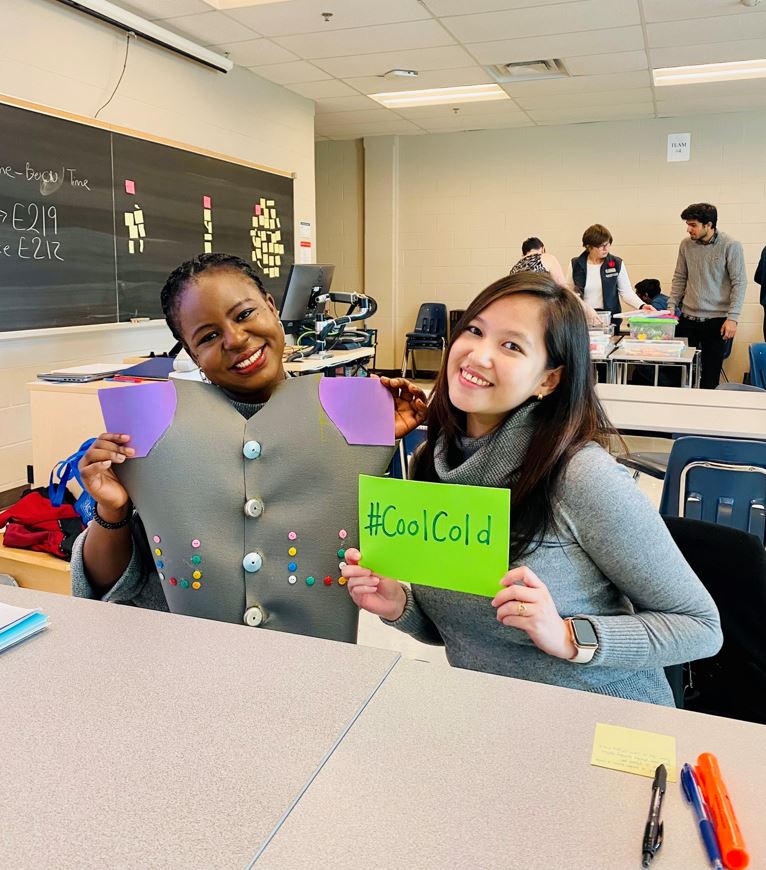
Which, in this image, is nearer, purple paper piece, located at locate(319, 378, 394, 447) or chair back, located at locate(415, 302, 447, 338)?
purple paper piece, located at locate(319, 378, 394, 447)

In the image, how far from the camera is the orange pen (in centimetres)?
65

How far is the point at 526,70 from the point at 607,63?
2.00 ft

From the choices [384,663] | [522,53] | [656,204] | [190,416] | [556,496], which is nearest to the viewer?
[384,663]

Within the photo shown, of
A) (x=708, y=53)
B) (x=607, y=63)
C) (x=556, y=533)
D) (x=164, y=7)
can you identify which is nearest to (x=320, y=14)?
(x=164, y=7)

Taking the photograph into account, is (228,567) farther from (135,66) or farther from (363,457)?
(135,66)

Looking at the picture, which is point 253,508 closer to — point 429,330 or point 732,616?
point 732,616

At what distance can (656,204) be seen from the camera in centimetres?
761

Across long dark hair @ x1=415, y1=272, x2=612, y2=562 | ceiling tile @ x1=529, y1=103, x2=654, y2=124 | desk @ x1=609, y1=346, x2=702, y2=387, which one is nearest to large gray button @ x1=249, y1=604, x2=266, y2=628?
long dark hair @ x1=415, y1=272, x2=612, y2=562

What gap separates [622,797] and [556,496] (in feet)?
1.45

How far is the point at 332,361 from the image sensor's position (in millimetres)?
4402

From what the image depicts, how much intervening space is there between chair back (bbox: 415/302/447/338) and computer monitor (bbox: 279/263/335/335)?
3857 millimetres

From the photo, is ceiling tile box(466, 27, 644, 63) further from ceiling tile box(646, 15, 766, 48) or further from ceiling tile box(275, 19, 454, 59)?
ceiling tile box(275, 19, 454, 59)

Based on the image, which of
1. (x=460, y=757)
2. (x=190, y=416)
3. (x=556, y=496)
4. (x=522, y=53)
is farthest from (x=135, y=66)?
(x=460, y=757)

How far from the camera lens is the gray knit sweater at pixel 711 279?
623cm
